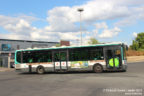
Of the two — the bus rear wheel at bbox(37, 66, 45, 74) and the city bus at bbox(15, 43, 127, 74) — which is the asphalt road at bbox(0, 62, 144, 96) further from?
the bus rear wheel at bbox(37, 66, 45, 74)

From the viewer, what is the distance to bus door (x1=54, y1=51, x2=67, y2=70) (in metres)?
16.8

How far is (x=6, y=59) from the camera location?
30297 mm

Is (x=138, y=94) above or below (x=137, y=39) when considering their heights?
Answer: below

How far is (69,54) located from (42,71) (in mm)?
3587

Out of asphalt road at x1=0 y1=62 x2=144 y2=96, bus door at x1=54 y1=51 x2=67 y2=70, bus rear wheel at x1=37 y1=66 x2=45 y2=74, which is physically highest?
bus door at x1=54 y1=51 x2=67 y2=70

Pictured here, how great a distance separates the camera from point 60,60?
55.8 feet

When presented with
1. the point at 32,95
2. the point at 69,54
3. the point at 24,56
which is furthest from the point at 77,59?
the point at 32,95

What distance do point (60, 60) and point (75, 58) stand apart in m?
1.63

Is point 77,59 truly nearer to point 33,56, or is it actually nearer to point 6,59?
point 33,56

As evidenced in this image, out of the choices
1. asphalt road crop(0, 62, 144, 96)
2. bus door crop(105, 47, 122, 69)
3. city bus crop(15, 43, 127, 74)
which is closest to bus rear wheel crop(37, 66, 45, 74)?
city bus crop(15, 43, 127, 74)

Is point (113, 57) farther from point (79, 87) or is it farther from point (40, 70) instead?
point (40, 70)

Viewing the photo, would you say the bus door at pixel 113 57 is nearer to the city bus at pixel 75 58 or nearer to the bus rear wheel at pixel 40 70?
the city bus at pixel 75 58

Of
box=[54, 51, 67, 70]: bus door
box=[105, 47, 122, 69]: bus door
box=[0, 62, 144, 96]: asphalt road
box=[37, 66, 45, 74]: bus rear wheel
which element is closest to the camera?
box=[0, 62, 144, 96]: asphalt road

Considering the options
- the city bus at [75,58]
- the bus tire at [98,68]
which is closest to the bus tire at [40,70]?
the city bus at [75,58]
